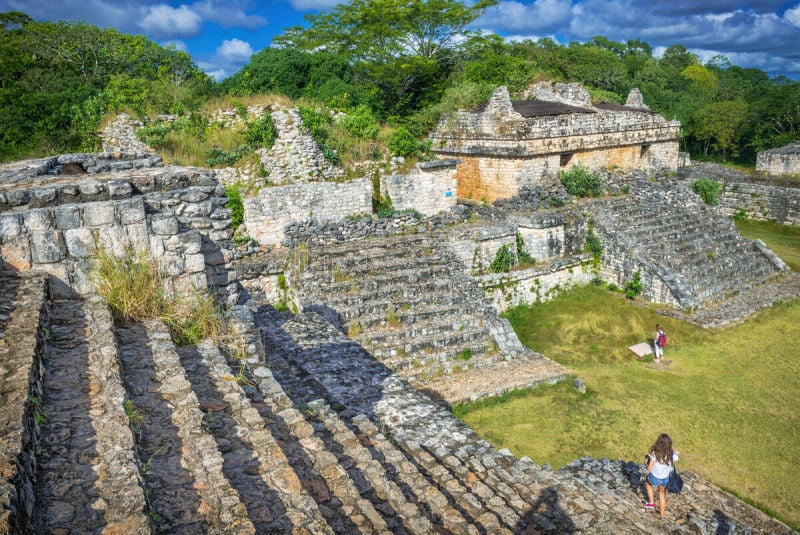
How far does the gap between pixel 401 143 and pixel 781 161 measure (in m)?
18.5

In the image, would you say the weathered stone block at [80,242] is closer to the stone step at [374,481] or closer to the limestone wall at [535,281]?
the stone step at [374,481]

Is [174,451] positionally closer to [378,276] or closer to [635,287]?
[378,276]

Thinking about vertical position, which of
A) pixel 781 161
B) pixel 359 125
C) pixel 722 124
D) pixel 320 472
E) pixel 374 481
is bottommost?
pixel 374 481

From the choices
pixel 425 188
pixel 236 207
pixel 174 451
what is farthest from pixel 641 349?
pixel 174 451

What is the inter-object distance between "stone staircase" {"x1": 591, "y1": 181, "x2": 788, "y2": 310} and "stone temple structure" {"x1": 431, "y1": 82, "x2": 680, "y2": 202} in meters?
1.89

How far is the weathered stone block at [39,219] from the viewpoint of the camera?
442 centimetres

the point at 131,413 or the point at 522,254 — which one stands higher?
the point at 131,413

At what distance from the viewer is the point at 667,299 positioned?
40.8 ft

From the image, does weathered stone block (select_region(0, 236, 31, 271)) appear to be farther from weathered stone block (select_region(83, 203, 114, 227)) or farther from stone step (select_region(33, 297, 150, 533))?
stone step (select_region(33, 297, 150, 533))

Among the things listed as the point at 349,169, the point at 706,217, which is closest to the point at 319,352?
the point at 349,169

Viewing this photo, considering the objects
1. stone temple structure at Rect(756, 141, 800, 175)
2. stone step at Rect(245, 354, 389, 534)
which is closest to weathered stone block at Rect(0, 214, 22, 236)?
stone step at Rect(245, 354, 389, 534)

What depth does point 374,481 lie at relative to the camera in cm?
377

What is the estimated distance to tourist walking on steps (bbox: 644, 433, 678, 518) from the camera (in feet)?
18.2

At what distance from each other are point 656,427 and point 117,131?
1299 cm
